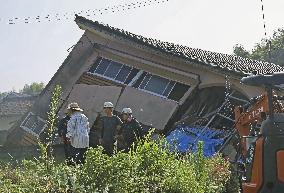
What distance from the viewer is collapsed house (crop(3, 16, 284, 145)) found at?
47.0ft

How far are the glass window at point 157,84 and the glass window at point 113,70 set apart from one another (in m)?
1.43

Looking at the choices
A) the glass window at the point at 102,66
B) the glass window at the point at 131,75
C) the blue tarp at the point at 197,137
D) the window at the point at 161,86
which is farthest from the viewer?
the glass window at the point at 102,66

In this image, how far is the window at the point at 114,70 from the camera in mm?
16391

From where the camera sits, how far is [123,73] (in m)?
16.5

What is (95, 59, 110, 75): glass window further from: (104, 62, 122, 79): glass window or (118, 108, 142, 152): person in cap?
(118, 108, 142, 152): person in cap

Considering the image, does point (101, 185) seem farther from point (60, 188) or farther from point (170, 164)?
point (170, 164)

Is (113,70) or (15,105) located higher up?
(113,70)

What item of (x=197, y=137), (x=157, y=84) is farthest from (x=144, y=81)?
(x=197, y=137)

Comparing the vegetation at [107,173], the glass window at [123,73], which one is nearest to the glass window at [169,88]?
the glass window at [123,73]

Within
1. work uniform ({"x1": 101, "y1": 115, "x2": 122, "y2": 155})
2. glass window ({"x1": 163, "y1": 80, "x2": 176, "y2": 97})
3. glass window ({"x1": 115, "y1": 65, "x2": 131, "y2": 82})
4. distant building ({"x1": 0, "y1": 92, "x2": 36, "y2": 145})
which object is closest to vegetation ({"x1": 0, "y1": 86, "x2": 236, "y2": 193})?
work uniform ({"x1": 101, "y1": 115, "x2": 122, "y2": 155})

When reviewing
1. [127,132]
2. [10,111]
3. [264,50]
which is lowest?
[127,132]

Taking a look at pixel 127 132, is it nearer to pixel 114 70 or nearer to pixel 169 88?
pixel 169 88

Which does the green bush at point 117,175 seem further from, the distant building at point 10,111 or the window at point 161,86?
the distant building at point 10,111

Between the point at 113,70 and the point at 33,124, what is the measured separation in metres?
4.44
